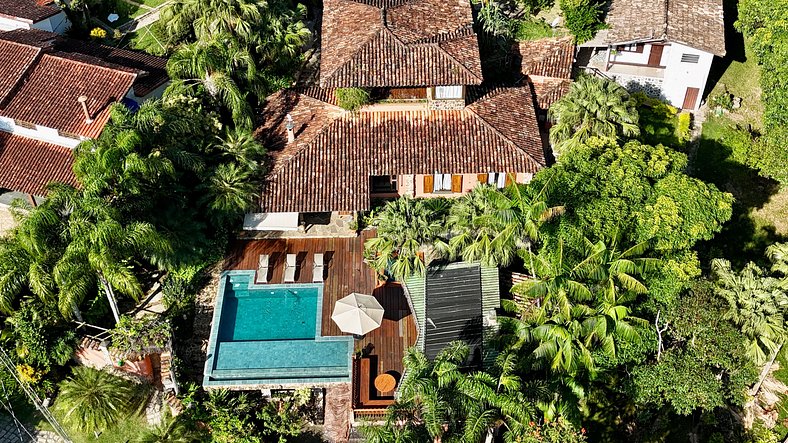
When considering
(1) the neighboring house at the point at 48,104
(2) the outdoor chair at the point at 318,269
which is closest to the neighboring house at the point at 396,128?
(2) the outdoor chair at the point at 318,269

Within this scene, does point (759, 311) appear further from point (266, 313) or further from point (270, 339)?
point (266, 313)

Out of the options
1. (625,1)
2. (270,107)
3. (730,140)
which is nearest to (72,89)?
(270,107)

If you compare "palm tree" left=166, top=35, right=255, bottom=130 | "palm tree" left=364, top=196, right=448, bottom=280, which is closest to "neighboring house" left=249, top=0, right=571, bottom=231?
"palm tree" left=166, top=35, right=255, bottom=130

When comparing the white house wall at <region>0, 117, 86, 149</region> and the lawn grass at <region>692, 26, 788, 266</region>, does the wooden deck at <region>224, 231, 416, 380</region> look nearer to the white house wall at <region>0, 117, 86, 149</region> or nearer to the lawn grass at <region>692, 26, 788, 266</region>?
the white house wall at <region>0, 117, 86, 149</region>

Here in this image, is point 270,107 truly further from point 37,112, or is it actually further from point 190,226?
point 37,112

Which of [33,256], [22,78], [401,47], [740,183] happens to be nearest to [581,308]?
[401,47]

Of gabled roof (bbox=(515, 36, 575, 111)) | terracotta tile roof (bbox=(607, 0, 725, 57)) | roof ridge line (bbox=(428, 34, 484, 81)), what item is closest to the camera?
roof ridge line (bbox=(428, 34, 484, 81))
